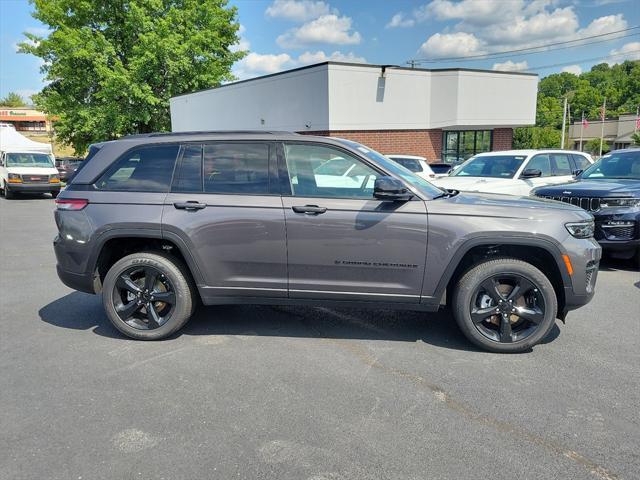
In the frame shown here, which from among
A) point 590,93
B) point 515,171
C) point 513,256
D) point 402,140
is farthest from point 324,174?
point 590,93

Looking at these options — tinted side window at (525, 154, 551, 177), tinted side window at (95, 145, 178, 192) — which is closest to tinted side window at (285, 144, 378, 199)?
tinted side window at (95, 145, 178, 192)

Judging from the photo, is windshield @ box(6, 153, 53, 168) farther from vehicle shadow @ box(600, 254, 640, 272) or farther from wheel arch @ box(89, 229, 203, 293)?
vehicle shadow @ box(600, 254, 640, 272)

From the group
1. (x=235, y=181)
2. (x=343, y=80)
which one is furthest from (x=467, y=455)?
(x=343, y=80)

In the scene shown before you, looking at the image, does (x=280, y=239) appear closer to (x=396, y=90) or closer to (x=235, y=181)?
(x=235, y=181)

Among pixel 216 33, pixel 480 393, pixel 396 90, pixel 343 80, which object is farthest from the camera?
pixel 216 33

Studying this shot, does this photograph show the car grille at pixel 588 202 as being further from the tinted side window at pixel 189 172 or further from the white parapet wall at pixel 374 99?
the white parapet wall at pixel 374 99

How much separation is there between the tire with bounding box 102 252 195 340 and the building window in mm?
19583

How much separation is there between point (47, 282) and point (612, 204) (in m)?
7.89

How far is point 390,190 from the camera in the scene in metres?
3.85

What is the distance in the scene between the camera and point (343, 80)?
1823 cm

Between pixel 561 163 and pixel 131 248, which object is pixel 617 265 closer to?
pixel 561 163

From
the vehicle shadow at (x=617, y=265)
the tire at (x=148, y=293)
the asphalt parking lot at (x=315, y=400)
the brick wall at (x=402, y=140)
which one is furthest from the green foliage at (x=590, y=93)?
the tire at (x=148, y=293)

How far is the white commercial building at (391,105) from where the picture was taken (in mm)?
18531

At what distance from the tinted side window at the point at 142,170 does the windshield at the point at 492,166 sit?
730 centimetres
